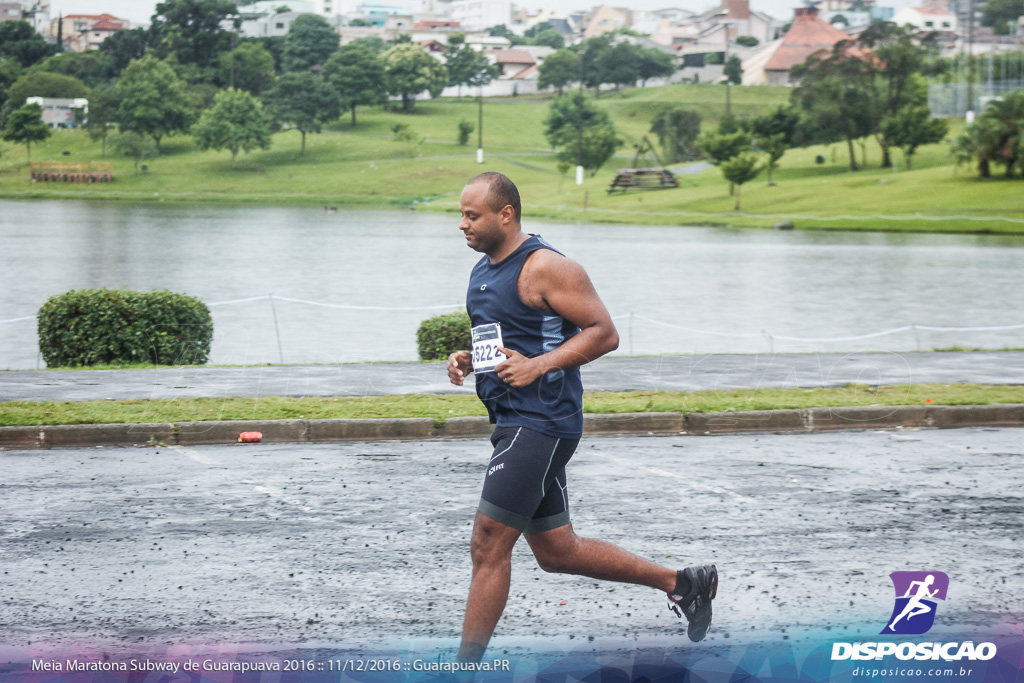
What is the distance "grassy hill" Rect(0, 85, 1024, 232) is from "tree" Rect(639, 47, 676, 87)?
19004mm

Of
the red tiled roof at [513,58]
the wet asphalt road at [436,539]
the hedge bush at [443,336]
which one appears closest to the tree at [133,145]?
the red tiled roof at [513,58]

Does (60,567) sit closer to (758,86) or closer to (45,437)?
(45,437)

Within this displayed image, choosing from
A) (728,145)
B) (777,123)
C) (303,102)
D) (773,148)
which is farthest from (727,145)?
(303,102)

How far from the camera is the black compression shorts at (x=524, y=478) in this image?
3.90 meters

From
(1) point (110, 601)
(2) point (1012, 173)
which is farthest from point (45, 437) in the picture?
(2) point (1012, 173)

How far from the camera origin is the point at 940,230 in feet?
163

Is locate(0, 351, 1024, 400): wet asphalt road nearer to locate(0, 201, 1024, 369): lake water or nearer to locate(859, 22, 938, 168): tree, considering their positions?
locate(0, 201, 1024, 369): lake water

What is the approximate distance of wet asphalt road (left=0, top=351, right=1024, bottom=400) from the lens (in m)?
11.0

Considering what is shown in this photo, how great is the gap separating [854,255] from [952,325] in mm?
16783

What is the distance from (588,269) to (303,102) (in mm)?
88901

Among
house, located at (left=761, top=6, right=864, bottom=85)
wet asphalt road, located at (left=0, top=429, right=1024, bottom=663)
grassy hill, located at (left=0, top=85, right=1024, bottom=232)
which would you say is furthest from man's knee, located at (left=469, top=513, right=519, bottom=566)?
house, located at (left=761, top=6, right=864, bottom=85)

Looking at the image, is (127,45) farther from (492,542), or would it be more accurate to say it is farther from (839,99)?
(492,542)

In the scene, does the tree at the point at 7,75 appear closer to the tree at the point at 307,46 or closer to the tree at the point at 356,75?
the tree at the point at 307,46

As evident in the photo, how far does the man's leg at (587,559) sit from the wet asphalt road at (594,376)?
6824 millimetres
